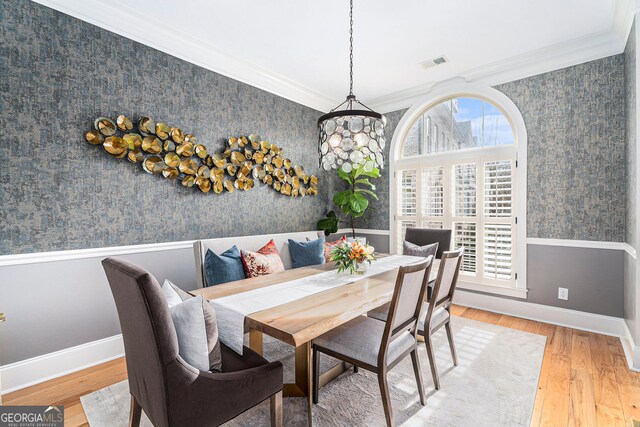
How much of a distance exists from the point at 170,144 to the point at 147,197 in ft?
1.72

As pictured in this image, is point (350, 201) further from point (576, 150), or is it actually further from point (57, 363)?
point (57, 363)

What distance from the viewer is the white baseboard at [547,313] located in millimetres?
2900

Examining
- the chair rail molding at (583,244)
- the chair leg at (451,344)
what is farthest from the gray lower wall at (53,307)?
the chair rail molding at (583,244)

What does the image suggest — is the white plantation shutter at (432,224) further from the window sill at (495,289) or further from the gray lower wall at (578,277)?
the gray lower wall at (578,277)

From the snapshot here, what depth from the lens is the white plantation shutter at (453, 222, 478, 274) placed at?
371cm

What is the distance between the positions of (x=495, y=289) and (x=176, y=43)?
426cm

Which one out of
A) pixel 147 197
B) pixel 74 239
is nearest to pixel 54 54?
pixel 147 197

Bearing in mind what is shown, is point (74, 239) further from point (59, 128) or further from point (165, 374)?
point (165, 374)

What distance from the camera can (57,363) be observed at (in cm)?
219

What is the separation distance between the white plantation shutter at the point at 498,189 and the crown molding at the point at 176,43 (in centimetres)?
255

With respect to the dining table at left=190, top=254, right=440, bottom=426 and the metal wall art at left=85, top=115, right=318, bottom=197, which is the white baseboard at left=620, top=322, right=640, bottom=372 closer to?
the dining table at left=190, top=254, right=440, bottom=426

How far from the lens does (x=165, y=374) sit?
111 centimetres

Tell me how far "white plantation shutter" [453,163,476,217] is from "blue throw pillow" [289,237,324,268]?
1.92 metres

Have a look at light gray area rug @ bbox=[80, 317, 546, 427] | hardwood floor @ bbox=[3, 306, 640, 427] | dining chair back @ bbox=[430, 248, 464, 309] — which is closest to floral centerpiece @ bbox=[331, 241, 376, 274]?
dining chair back @ bbox=[430, 248, 464, 309]
